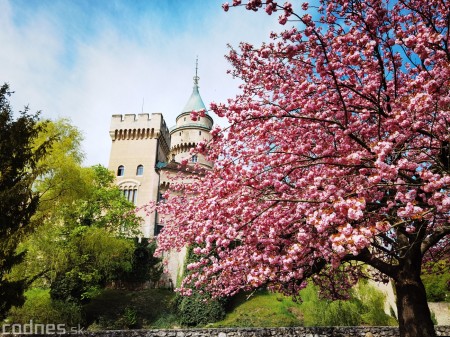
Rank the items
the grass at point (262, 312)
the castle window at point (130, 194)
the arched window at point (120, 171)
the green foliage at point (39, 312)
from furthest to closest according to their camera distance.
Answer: the arched window at point (120, 171), the castle window at point (130, 194), the grass at point (262, 312), the green foliage at point (39, 312)

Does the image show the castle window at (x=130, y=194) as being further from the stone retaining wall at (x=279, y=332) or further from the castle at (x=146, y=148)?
the stone retaining wall at (x=279, y=332)

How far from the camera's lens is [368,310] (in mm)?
17312

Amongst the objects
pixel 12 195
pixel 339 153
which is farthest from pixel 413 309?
pixel 12 195

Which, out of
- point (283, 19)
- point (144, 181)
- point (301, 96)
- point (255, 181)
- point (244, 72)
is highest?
point (144, 181)

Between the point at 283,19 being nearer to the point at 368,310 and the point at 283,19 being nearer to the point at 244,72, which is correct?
the point at 244,72

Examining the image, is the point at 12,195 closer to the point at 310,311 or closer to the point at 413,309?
the point at 413,309

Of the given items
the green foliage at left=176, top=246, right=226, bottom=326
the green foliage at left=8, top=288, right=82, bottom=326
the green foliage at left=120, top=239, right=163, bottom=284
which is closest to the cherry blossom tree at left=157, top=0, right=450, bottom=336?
the green foliage at left=8, top=288, right=82, bottom=326

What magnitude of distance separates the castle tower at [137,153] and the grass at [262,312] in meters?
21.5

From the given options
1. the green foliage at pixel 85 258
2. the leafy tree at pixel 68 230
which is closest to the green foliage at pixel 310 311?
the green foliage at pixel 85 258

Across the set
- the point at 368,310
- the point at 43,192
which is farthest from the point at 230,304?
the point at 43,192

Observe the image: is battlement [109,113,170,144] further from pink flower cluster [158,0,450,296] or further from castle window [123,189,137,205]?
pink flower cluster [158,0,450,296]

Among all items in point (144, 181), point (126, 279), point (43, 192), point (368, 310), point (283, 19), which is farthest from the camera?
point (144, 181)

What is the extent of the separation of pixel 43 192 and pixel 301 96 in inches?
453

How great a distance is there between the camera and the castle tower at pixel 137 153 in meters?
40.9
